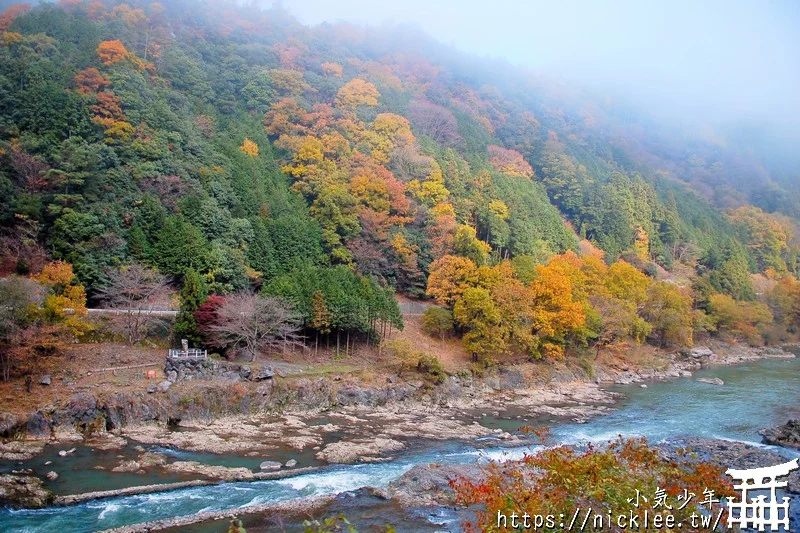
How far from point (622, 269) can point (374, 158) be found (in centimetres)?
2926

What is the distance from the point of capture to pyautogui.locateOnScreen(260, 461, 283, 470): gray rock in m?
22.7

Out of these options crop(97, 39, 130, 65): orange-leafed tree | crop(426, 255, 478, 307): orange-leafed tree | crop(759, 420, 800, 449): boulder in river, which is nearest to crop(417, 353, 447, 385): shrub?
crop(426, 255, 478, 307): orange-leafed tree

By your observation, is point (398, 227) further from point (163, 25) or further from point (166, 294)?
point (163, 25)

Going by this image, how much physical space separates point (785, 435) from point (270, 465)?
87.8 feet

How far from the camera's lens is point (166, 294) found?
124 ft

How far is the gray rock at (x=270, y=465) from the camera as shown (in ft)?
74.5

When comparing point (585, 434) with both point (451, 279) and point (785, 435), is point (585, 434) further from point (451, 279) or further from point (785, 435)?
point (451, 279)

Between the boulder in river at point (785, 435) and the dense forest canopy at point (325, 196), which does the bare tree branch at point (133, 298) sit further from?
the boulder in river at point (785, 435)

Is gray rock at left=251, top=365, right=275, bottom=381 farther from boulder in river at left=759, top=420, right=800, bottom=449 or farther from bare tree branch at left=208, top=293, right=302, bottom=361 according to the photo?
boulder in river at left=759, top=420, right=800, bottom=449

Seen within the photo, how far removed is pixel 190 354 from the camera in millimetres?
32594

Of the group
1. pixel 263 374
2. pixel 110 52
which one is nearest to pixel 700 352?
pixel 263 374

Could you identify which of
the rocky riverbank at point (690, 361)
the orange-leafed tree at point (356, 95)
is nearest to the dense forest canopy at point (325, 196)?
the orange-leafed tree at point (356, 95)

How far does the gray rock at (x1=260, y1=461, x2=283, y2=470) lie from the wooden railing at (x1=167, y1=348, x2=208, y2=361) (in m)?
10.7

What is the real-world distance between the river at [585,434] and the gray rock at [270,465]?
1.30m
